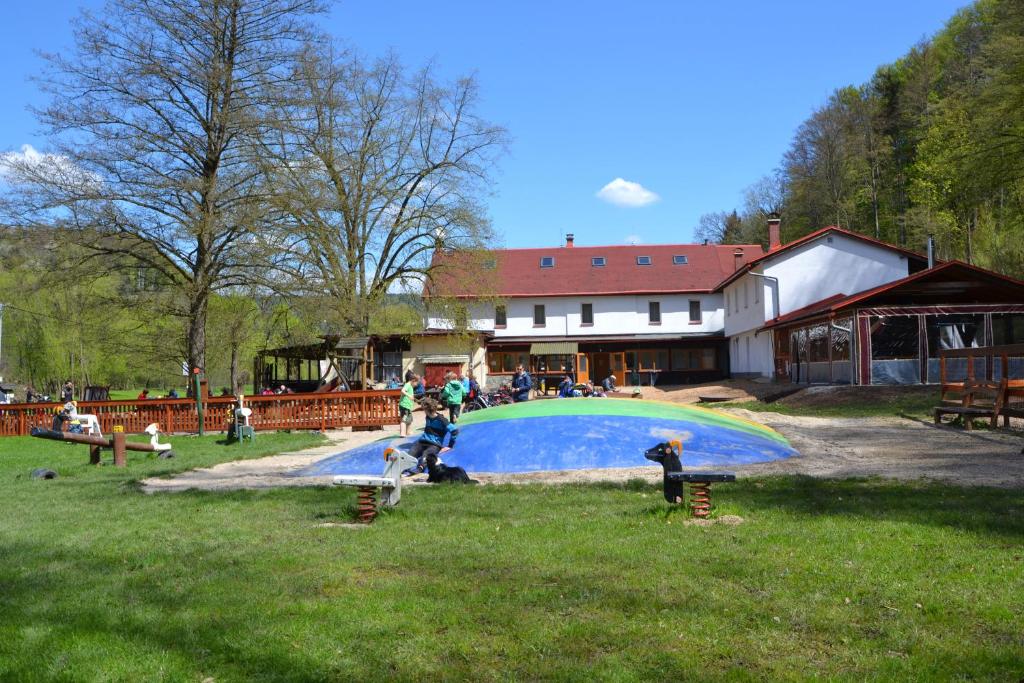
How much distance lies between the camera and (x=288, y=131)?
2764 cm

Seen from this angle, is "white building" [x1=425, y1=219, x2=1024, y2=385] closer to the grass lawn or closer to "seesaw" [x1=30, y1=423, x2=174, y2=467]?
"seesaw" [x1=30, y1=423, x2=174, y2=467]

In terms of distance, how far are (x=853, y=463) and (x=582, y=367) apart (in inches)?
1615

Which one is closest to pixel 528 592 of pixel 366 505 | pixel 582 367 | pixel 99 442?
pixel 366 505

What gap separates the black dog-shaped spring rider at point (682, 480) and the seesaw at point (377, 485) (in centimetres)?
294

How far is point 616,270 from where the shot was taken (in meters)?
60.6

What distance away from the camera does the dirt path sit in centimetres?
1292

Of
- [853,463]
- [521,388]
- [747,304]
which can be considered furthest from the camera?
[747,304]

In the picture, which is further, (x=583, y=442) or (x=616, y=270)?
(x=616, y=270)

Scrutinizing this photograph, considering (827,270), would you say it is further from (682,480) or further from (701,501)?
(701,501)

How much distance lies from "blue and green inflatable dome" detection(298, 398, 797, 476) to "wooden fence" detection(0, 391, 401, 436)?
847cm

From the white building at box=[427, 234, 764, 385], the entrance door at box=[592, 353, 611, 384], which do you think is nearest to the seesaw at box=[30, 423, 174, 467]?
the white building at box=[427, 234, 764, 385]

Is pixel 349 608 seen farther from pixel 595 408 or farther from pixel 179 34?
pixel 179 34

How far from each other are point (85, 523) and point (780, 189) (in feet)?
253

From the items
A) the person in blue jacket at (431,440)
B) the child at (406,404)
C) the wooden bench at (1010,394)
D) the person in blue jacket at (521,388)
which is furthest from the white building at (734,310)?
the person in blue jacket at (431,440)
